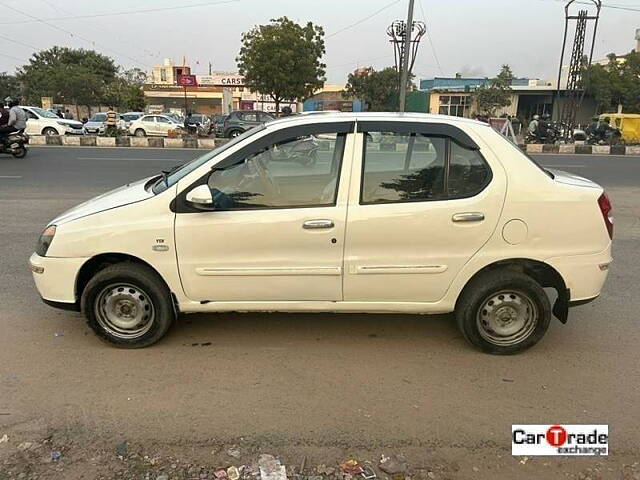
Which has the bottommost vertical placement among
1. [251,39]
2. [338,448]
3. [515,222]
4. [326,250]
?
[338,448]

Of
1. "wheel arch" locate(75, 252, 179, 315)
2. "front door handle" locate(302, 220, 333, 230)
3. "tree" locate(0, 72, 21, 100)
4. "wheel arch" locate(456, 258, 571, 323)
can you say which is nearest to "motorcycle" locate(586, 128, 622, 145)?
"wheel arch" locate(456, 258, 571, 323)

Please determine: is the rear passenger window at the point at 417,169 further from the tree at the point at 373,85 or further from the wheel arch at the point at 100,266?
the tree at the point at 373,85

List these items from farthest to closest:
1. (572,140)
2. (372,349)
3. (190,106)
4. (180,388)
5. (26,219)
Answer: (190,106), (572,140), (26,219), (372,349), (180,388)

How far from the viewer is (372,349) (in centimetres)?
371

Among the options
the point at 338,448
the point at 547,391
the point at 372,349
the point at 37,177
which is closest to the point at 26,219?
the point at 37,177

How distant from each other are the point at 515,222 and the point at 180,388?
2.45 metres

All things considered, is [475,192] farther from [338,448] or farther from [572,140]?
[572,140]

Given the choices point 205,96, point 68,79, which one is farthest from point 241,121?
point 205,96

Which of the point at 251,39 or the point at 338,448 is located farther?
the point at 251,39

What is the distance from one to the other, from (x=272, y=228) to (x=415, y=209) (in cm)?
97

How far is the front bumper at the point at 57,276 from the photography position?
3525mm

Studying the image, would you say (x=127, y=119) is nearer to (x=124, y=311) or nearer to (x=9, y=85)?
(x=124, y=311)

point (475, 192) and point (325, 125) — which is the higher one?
point (325, 125)

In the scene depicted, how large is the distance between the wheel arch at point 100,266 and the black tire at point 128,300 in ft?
0.10
